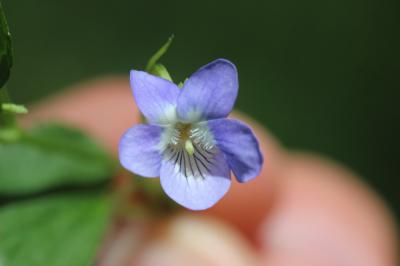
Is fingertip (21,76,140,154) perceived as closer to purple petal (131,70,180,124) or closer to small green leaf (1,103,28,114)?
small green leaf (1,103,28,114)

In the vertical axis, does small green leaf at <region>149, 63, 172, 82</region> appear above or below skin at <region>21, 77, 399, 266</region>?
above

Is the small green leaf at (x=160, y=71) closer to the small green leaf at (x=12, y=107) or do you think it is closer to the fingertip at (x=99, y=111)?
the small green leaf at (x=12, y=107)

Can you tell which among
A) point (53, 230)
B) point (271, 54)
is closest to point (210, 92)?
point (53, 230)

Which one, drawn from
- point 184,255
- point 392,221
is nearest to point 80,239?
point 184,255

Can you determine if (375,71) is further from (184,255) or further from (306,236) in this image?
(184,255)

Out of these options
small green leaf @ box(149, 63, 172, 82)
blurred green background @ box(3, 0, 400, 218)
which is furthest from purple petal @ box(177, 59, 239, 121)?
blurred green background @ box(3, 0, 400, 218)

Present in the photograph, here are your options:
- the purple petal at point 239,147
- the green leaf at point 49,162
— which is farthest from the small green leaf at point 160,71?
the green leaf at point 49,162
